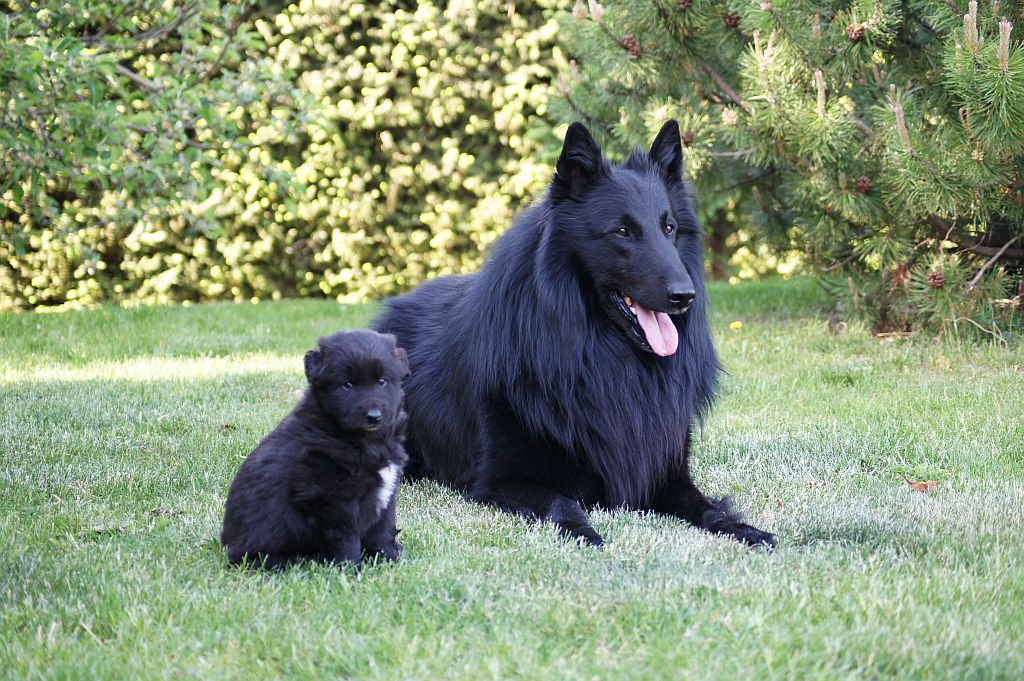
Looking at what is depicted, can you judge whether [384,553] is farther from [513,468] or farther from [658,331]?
[658,331]

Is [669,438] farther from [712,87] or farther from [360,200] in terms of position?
[360,200]

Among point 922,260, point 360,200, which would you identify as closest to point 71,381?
point 360,200

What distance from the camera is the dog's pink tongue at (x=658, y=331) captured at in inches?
144

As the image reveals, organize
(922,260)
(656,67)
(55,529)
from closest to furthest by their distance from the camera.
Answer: (55,529), (922,260), (656,67)

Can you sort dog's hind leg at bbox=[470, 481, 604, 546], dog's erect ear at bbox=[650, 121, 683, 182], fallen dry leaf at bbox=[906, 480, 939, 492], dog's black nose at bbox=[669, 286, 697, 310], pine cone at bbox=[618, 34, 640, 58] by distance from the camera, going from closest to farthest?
1. dog's hind leg at bbox=[470, 481, 604, 546]
2. dog's black nose at bbox=[669, 286, 697, 310]
3. dog's erect ear at bbox=[650, 121, 683, 182]
4. fallen dry leaf at bbox=[906, 480, 939, 492]
5. pine cone at bbox=[618, 34, 640, 58]

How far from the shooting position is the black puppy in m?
2.90

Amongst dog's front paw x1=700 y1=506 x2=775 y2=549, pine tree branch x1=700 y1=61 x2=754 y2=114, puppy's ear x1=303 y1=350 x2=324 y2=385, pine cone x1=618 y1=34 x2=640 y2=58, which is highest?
pine cone x1=618 y1=34 x2=640 y2=58

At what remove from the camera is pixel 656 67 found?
7.17 meters

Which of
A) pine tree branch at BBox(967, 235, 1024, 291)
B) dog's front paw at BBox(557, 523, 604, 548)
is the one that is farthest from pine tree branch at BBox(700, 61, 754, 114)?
dog's front paw at BBox(557, 523, 604, 548)

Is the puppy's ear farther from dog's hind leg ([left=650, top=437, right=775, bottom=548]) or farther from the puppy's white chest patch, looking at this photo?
dog's hind leg ([left=650, top=437, right=775, bottom=548])

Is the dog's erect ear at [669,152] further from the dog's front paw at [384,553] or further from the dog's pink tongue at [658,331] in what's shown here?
the dog's front paw at [384,553]

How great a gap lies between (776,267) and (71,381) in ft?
26.5

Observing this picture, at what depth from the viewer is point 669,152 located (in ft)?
12.7

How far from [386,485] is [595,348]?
103 centimetres
